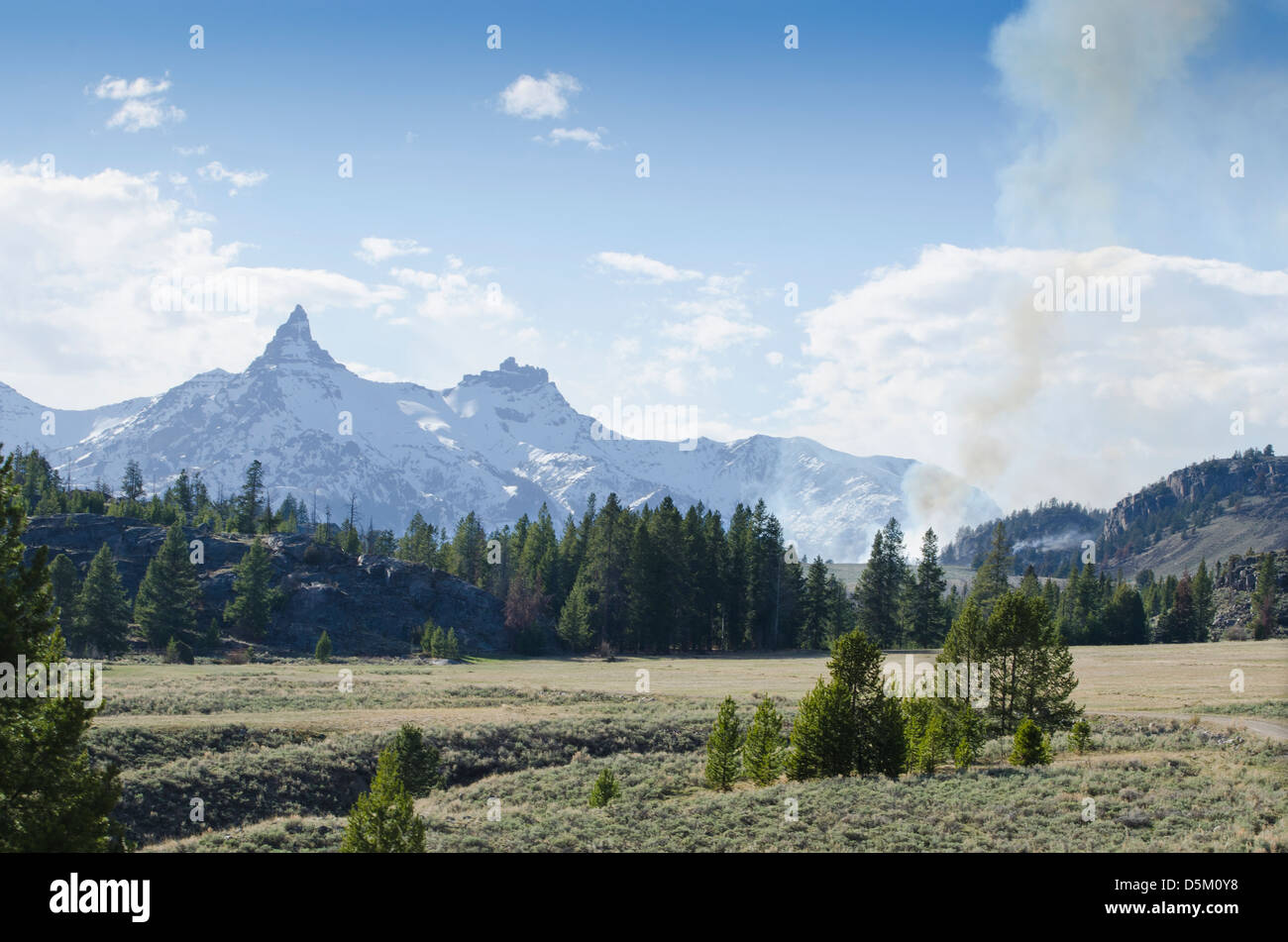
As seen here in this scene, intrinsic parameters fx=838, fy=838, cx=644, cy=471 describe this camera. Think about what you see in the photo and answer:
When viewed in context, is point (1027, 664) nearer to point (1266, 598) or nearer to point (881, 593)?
point (881, 593)

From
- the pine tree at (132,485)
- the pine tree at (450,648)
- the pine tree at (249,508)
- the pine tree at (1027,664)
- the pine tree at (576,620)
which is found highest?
the pine tree at (132,485)

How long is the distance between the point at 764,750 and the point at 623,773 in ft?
24.6

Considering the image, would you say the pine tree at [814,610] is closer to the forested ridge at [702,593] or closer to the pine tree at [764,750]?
the forested ridge at [702,593]

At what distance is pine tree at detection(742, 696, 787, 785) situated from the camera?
1224 inches

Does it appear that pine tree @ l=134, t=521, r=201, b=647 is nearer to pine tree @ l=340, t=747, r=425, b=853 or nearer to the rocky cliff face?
the rocky cliff face

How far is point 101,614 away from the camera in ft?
236

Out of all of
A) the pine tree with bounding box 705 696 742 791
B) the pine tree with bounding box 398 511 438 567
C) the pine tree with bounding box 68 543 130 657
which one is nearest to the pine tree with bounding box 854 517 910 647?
the pine tree with bounding box 398 511 438 567

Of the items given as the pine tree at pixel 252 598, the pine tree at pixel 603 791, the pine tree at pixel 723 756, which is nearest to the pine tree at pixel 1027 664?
the pine tree at pixel 723 756

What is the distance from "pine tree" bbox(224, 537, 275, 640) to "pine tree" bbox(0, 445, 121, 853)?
76154 millimetres

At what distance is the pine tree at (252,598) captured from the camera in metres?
87.9

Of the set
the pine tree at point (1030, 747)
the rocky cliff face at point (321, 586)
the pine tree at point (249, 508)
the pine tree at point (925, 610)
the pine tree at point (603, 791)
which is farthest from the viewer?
the pine tree at point (249, 508)

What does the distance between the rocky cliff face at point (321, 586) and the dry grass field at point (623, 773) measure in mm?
31628

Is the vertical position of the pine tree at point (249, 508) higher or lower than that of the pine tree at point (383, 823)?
higher

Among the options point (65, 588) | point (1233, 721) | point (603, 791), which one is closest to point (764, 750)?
point (603, 791)
